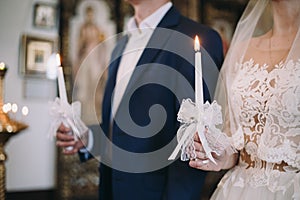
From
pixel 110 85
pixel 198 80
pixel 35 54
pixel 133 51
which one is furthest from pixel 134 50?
pixel 35 54

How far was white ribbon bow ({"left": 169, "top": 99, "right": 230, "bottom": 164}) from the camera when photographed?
87 cm

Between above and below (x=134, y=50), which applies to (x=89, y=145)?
below

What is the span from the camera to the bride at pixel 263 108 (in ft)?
3.22

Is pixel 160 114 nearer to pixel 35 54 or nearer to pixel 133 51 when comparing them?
pixel 133 51

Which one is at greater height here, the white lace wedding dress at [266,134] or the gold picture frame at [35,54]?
the gold picture frame at [35,54]

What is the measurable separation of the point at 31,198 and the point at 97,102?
746 mm

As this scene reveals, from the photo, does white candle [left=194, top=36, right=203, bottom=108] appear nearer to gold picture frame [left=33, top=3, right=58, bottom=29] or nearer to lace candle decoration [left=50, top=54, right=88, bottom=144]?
lace candle decoration [left=50, top=54, right=88, bottom=144]

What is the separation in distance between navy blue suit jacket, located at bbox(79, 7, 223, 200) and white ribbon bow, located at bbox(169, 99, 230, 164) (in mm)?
252

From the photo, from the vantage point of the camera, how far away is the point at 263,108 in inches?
40.7

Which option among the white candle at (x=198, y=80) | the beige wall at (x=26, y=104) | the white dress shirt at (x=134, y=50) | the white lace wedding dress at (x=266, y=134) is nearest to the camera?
the white candle at (x=198, y=80)

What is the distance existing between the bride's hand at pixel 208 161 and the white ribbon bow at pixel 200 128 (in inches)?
0.6

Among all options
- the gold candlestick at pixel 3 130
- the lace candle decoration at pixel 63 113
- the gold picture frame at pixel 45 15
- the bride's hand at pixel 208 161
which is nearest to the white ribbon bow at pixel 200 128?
the bride's hand at pixel 208 161

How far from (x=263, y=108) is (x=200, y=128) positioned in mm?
248

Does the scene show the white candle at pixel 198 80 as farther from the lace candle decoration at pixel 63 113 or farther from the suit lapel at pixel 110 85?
the suit lapel at pixel 110 85
